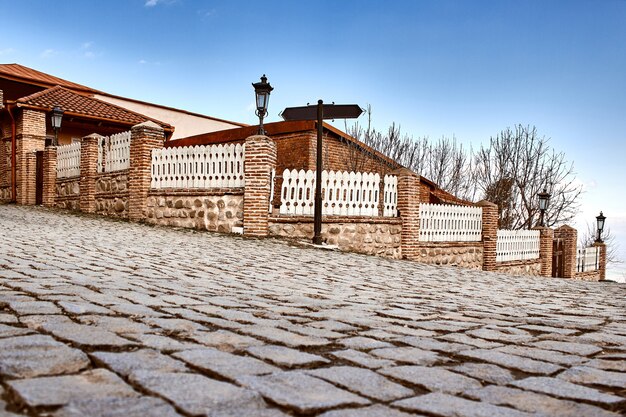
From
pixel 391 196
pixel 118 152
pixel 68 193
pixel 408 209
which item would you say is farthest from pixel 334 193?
pixel 68 193

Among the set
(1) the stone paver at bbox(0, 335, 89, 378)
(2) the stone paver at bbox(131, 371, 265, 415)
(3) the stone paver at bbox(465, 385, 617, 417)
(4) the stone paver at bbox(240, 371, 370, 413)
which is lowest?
(3) the stone paver at bbox(465, 385, 617, 417)

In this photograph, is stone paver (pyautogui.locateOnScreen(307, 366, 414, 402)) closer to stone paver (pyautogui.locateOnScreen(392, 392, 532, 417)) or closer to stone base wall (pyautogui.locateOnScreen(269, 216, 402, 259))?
stone paver (pyautogui.locateOnScreen(392, 392, 532, 417))

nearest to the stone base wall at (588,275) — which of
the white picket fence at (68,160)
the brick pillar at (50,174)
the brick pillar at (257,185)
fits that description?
the brick pillar at (257,185)

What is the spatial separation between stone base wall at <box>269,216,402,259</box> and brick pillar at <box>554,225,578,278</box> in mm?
12217

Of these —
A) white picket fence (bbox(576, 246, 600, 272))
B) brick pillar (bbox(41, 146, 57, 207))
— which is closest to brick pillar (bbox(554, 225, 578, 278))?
white picket fence (bbox(576, 246, 600, 272))

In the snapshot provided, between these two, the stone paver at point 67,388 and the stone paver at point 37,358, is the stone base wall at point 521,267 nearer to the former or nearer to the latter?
the stone paver at point 37,358

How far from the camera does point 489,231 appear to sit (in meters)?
16.7

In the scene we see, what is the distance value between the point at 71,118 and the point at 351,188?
12909 mm

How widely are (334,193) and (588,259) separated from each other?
56.9ft

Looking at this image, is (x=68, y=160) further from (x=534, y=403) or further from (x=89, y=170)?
(x=534, y=403)

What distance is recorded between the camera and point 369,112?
21.8m

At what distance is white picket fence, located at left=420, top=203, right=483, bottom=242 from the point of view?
14.3m

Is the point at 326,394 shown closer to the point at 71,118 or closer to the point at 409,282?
the point at 409,282

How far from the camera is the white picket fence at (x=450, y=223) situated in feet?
47.0
